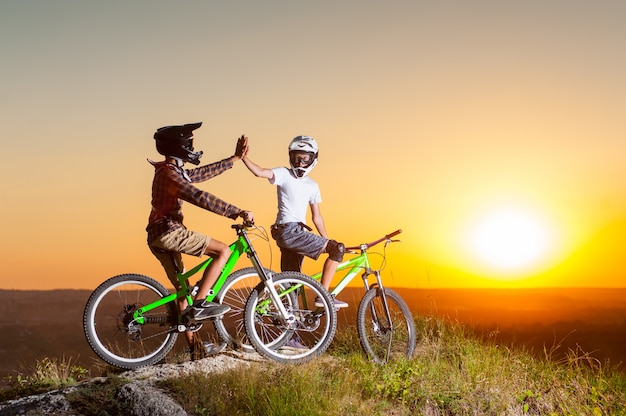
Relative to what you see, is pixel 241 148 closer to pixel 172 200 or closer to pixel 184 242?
pixel 172 200

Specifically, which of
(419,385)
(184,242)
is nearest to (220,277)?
(184,242)

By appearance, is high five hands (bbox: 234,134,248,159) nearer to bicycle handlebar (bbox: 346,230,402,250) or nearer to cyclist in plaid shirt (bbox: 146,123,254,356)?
cyclist in plaid shirt (bbox: 146,123,254,356)

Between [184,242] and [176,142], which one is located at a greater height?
[176,142]

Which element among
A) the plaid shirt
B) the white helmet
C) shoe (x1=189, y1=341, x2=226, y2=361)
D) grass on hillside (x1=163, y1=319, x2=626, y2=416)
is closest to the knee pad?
the white helmet

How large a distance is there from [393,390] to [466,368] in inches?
65.3

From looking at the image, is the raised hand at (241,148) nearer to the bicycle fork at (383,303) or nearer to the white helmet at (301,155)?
the white helmet at (301,155)

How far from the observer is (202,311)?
345 inches

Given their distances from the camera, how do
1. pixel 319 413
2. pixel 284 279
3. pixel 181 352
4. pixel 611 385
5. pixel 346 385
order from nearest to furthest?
1. pixel 319 413
2. pixel 346 385
3. pixel 284 279
4. pixel 181 352
5. pixel 611 385

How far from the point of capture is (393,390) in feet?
28.2

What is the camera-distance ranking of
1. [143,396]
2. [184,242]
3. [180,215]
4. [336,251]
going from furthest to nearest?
[336,251], [180,215], [184,242], [143,396]

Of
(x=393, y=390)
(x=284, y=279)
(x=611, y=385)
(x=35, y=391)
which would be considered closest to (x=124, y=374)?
(x=35, y=391)

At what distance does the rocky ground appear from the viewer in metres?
7.53

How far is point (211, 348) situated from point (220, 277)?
3.04 feet

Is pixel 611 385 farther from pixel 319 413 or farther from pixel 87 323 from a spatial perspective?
pixel 87 323
